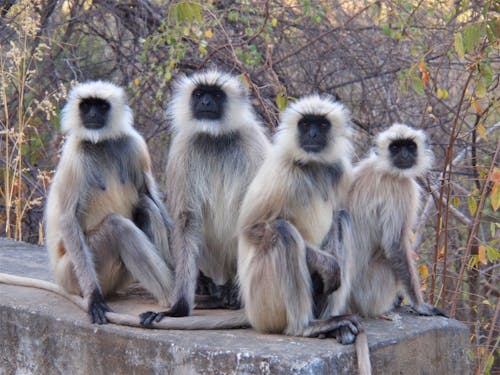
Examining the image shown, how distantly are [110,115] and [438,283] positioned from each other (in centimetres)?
354

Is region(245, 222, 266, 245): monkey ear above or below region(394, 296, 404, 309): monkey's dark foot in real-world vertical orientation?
above

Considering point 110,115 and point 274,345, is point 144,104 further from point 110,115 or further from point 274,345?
point 274,345

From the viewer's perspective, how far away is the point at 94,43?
745 centimetres

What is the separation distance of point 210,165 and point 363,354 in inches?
48.2

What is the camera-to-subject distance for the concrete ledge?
122 inches

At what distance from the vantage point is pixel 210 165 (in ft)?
12.7

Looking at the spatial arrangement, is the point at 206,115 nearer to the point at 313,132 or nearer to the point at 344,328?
the point at 313,132

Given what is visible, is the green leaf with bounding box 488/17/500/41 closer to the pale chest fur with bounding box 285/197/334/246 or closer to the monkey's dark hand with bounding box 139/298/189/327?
the pale chest fur with bounding box 285/197/334/246

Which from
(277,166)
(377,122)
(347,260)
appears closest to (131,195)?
(277,166)

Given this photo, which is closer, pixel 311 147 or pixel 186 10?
pixel 311 147

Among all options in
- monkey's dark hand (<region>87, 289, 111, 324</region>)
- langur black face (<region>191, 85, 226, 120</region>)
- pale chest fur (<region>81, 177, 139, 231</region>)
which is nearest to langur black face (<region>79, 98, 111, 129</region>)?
pale chest fur (<region>81, 177, 139, 231</region>)

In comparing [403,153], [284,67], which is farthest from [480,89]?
[284,67]

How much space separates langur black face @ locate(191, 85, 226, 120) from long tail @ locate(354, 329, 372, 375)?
1.28 m

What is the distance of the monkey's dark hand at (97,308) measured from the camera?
11.8 feet
